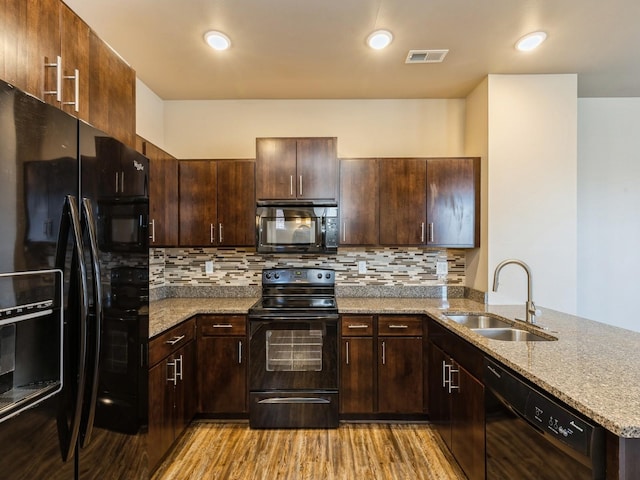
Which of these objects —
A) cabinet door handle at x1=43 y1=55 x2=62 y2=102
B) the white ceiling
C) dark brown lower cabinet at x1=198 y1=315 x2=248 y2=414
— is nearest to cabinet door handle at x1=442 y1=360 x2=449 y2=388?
dark brown lower cabinet at x1=198 y1=315 x2=248 y2=414

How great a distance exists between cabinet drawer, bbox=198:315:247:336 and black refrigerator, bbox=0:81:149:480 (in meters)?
1.21

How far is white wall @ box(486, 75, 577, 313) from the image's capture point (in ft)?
8.94

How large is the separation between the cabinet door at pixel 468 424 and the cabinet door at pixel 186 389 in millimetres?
1880

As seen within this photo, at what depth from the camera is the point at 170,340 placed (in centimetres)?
221

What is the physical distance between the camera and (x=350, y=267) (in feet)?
10.6

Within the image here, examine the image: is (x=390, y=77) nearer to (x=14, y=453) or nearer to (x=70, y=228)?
(x=70, y=228)

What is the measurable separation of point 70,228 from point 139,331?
67 cm

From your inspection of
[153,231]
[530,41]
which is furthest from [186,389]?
[530,41]

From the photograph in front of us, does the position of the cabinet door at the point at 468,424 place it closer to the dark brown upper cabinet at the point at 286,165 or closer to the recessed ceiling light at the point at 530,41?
the dark brown upper cabinet at the point at 286,165

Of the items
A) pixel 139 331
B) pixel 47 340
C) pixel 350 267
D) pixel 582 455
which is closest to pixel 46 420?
pixel 47 340

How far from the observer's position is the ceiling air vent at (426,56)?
94.3 inches

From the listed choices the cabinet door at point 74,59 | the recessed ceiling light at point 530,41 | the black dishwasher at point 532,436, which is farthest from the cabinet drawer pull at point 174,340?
the recessed ceiling light at point 530,41

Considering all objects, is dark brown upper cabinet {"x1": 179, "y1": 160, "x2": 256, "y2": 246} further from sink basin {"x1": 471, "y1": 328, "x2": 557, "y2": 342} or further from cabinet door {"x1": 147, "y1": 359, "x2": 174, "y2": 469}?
sink basin {"x1": 471, "y1": 328, "x2": 557, "y2": 342}

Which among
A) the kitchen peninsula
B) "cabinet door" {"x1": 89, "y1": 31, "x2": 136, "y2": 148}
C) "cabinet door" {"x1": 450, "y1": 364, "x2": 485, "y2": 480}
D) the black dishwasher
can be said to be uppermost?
"cabinet door" {"x1": 89, "y1": 31, "x2": 136, "y2": 148}
